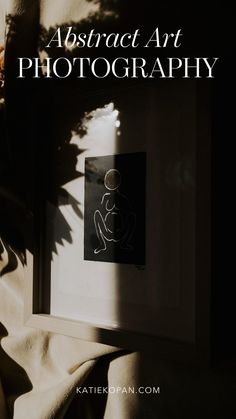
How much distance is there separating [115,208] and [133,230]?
55 mm

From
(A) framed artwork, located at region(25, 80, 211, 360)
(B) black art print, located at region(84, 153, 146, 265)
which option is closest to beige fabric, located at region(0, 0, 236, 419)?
(A) framed artwork, located at region(25, 80, 211, 360)

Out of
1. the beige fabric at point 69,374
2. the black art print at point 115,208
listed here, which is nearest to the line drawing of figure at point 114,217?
the black art print at point 115,208

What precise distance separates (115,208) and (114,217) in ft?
0.05

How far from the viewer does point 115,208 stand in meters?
0.69

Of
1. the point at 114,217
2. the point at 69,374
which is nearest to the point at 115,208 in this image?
the point at 114,217

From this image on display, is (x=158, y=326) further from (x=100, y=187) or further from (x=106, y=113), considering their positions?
(x=106, y=113)

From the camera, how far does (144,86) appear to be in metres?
0.66

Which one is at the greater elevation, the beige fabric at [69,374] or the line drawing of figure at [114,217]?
the line drawing of figure at [114,217]

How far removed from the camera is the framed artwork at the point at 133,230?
0.60 metres

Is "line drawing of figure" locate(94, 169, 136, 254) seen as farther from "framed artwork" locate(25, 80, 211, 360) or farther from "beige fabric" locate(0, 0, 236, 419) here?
"beige fabric" locate(0, 0, 236, 419)

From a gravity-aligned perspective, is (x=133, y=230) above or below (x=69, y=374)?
above

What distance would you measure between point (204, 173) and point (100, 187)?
0.67 ft

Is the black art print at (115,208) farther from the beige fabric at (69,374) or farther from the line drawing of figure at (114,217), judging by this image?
the beige fabric at (69,374)

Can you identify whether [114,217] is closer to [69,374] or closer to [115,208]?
[115,208]
